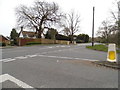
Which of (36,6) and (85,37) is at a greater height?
(36,6)

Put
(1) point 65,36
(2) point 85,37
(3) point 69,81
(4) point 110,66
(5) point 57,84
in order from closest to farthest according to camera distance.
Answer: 1. (5) point 57,84
2. (3) point 69,81
3. (4) point 110,66
4. (1) point 65,36
5. (2) point 85,37

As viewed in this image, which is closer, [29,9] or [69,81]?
[69,81]

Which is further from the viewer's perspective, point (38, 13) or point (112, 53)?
point (38, 13)

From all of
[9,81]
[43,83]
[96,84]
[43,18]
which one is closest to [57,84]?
[43,83]

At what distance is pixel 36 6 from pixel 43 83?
36.8 metres

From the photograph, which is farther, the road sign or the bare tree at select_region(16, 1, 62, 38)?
the bare tree at select_region(16, 1, 62, 38)

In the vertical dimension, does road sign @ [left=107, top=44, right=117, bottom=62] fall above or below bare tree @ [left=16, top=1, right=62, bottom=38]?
below

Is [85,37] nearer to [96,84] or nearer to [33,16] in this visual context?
[33,16]

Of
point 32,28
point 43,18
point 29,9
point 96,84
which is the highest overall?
point 29,9

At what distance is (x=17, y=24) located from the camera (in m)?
38.4

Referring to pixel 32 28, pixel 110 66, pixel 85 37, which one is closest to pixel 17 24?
pixel 32 28

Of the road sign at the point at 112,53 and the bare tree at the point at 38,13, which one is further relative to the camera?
the bare tree at the point at 38,13

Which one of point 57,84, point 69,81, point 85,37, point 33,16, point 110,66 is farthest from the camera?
point 85,37

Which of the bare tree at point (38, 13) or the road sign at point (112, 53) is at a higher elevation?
the bare tree at point (38, 13)
